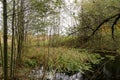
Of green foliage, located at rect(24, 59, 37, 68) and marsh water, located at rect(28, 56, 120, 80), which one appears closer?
marsh water, located at rect(28, 56, 120, 80)

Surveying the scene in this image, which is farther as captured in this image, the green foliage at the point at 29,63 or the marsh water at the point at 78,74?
the green foliage at the point at 29,63

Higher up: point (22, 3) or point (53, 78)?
point (22, 3)

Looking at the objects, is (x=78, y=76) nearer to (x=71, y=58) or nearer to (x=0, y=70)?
(x=71, y=58)

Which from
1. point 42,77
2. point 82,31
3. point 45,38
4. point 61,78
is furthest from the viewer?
point 45,38

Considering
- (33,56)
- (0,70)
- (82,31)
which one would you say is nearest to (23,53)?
(33,56)

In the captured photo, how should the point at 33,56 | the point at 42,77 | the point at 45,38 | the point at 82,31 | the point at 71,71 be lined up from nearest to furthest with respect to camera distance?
1. the point at 82,31
2. the point at 42,77
3. the point at 45,38
4. the point at 71,71
5. the point at 33,56

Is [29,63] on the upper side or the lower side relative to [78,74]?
upper

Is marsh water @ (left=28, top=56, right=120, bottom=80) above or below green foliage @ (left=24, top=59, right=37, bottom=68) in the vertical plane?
below

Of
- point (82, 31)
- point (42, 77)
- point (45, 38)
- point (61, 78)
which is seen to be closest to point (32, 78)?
point (42, 77)

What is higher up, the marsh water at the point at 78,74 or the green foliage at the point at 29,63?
the green foliage at the point at 29,63

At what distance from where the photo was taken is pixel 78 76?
9.95 meters

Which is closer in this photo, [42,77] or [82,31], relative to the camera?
[82,31]

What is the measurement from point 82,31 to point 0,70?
6.20m

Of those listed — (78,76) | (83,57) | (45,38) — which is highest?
(45,38)
